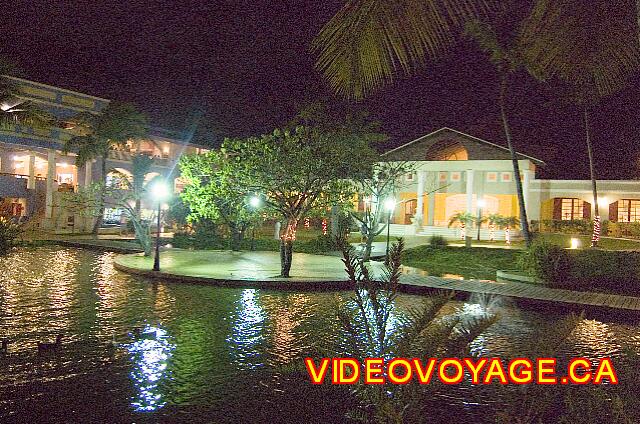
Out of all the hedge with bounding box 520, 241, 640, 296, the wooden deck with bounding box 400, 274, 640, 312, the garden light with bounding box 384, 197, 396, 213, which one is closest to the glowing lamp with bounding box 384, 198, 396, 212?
the garden light with bounding box 384, 197, 396, 213

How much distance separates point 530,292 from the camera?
14914 mm

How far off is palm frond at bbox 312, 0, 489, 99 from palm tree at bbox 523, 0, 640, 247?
1170mm

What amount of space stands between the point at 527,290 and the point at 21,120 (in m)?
14.2

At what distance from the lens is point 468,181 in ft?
125

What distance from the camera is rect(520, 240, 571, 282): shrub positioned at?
16812 mm

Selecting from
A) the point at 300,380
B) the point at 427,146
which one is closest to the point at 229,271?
the point at 300,380

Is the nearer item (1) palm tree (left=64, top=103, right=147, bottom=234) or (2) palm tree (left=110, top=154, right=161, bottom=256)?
(2) palm tree (left=110, top=154, right=161, bottom=256)

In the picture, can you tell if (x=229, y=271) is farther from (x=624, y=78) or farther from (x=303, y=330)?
(x=624, y=78)

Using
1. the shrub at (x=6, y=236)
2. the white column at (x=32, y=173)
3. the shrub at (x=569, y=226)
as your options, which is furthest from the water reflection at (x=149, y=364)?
the white column at (x=32, y=173)

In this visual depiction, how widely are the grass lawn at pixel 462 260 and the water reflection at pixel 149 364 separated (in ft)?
40.2

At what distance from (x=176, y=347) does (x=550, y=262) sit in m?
11.9

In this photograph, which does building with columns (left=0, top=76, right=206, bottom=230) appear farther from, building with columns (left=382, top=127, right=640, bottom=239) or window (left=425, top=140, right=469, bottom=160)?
window (left=425, top=140, right=469, bottom=160)

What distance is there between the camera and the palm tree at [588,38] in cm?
417

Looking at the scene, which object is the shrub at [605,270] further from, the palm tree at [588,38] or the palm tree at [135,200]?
the palm tree at [135,200]
